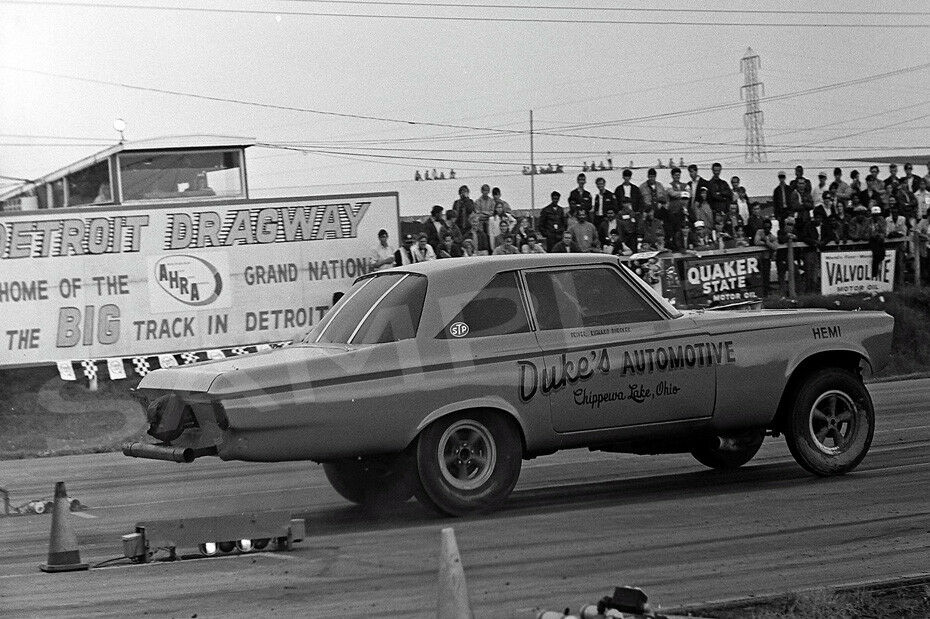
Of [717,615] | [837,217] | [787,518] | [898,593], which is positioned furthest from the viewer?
[837,217]

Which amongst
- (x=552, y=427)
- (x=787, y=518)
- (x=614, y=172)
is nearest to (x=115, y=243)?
(x=552, y=427)

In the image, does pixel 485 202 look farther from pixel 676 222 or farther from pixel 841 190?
pixel 841 190

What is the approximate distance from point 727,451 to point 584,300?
208 cm

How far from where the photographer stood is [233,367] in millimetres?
7770

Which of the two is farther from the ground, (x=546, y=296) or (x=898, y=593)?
(x=546, y=296)

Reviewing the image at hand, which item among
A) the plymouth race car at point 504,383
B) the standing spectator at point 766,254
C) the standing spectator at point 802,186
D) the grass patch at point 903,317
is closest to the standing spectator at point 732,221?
the standing spectator at point 766,254

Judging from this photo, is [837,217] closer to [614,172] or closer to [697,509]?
[697,509]

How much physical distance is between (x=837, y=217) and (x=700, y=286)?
318 cm

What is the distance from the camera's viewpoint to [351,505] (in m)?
9.02

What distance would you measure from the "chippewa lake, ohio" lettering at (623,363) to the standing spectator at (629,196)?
11.2 m

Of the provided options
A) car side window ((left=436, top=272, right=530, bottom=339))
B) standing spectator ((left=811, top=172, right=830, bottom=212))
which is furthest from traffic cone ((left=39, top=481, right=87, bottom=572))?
standing spectator ((left=811, top=172, right=830, bottom=212))

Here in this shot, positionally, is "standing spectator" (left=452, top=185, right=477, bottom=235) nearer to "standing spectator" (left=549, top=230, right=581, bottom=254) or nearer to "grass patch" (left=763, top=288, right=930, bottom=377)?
"standing spectator" (left=549, top=230, right=581, bottom=254)

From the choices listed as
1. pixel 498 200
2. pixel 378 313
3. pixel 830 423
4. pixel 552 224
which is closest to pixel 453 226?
pixel 498 200

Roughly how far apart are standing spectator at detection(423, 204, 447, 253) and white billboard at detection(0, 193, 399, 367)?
0.99 metres
